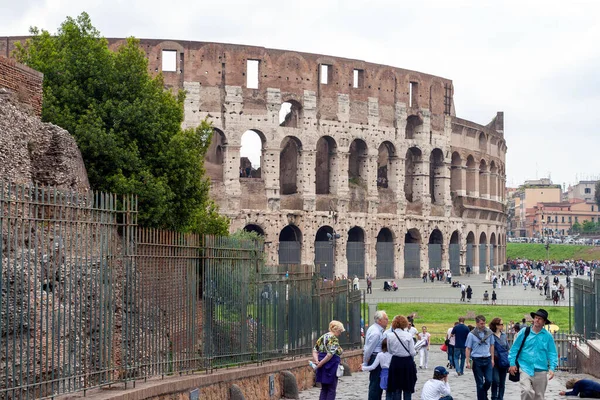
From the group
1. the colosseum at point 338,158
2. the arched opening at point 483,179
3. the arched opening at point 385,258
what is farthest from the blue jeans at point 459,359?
the arched opening at point 483,179

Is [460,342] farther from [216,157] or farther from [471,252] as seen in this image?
[471,252]

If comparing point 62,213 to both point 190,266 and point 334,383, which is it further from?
point 334,383

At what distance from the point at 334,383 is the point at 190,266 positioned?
74.8 inches

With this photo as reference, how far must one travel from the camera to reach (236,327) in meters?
10.7

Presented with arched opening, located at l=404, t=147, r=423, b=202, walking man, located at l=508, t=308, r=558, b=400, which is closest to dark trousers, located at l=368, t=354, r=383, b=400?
walking man, located at l=508, t=308, r=558, b=400

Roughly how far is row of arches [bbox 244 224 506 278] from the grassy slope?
2849cm

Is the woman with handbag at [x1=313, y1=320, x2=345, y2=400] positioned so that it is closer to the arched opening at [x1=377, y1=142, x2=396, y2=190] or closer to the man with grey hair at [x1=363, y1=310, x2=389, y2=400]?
the man with grey hair at [x1=363, y1=310, x2=389, y2=400]

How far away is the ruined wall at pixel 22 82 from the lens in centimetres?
1023

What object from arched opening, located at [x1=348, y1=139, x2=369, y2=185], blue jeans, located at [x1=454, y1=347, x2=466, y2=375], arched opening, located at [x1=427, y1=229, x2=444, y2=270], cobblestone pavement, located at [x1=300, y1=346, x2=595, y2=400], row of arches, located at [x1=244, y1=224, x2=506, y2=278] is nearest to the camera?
cobblestone pavement, located at [x1=300, y1=346, x2=595, y2=400]

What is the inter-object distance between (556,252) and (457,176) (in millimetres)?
35532

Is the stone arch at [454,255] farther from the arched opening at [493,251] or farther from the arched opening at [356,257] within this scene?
the arched opening at [356,257]

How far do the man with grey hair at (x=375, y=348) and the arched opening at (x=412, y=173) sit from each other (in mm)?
38224

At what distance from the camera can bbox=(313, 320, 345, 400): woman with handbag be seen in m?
9.42

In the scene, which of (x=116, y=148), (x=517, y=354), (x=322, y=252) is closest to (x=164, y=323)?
(x=517, y=354)
